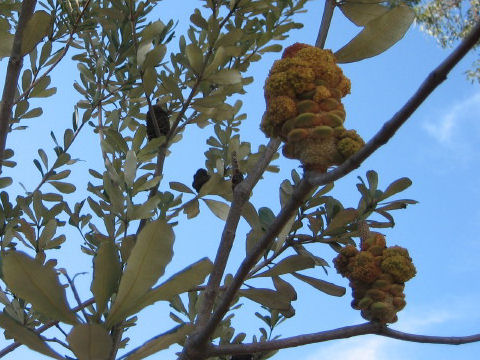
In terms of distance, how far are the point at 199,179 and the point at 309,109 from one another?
804 mm

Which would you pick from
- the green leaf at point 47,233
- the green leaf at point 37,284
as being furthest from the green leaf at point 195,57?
the green leaf at point 37,284

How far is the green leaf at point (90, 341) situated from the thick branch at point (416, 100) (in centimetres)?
41

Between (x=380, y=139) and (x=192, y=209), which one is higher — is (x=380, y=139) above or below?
below

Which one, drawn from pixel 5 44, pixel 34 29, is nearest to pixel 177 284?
pixel 34 29

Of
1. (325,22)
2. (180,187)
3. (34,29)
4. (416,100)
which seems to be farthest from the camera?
(180,187)

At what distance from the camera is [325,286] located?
1.31 meters

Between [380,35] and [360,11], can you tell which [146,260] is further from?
[360,11]

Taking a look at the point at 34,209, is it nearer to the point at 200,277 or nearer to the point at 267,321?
the point at 267,321

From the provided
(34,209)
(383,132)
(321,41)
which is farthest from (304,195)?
(34,209)

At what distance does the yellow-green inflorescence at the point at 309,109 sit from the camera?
890 millimetres

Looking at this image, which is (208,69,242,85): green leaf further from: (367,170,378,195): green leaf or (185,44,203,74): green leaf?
(367,170,378,195): green leaf

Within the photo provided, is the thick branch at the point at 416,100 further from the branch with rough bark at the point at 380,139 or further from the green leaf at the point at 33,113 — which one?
the green leaf at the point at 33,113

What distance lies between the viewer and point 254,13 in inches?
71.7

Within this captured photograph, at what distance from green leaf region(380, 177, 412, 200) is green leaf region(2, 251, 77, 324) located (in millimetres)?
773
